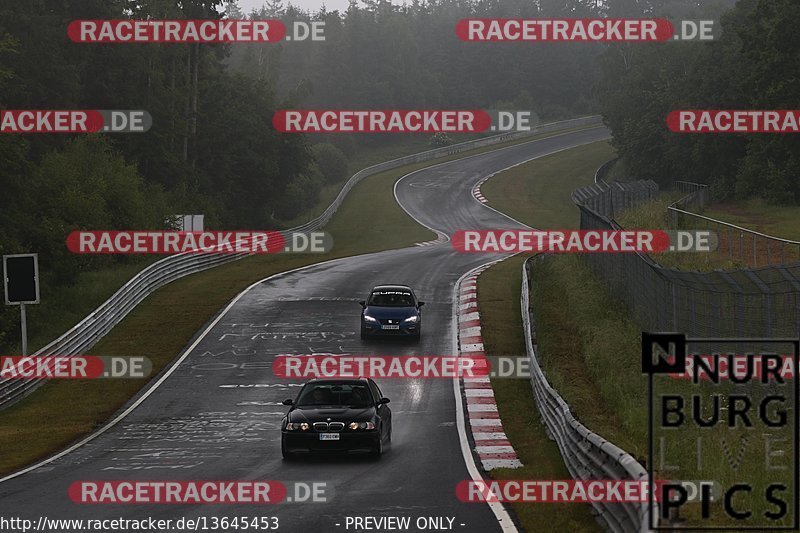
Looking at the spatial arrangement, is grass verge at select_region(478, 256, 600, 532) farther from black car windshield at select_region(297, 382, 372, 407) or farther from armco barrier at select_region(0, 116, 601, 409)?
armco barrier at select_region(0, 116, 601, 409)

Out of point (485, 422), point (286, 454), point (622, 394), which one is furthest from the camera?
point (485, 422)

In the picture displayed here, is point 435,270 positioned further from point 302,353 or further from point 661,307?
point 661,307

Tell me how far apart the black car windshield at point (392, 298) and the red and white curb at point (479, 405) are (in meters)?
1.96

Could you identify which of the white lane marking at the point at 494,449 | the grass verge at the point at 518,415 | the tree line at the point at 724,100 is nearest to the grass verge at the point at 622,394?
the grass verge at the point at 518,415

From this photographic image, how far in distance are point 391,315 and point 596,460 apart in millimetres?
20527

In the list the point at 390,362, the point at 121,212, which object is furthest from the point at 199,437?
the point at 121,212

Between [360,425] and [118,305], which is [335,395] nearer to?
[360,425]

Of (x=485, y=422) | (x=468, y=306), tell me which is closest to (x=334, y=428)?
(x=485, y=422)

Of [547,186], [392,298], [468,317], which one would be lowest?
[468,317]

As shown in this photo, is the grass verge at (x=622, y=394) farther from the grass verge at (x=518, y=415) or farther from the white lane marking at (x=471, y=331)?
the white lane marking at (x=471, y=331)

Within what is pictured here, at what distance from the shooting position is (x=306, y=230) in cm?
6981

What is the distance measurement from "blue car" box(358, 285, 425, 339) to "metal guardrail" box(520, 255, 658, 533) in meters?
12.0

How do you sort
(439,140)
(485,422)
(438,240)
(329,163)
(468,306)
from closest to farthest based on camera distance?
(485,422) → (468,306) → (438,240) → (329,163) → (439,140)

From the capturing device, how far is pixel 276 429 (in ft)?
75.0
